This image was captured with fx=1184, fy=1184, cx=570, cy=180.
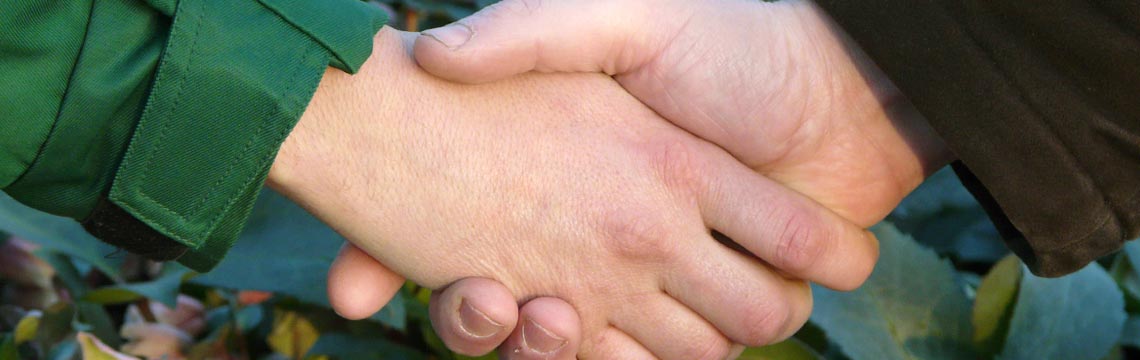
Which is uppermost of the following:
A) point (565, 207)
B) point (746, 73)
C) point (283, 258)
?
point (746, 73)

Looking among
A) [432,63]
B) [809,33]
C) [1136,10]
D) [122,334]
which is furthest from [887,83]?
[122,334]

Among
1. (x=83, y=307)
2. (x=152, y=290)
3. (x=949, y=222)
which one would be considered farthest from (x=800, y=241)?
(x=83, y=307)

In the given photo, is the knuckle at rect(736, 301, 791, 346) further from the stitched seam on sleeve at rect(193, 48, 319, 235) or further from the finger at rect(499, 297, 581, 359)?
→ the stitched seam on sleeve at rect(193, 48, 319, 235)

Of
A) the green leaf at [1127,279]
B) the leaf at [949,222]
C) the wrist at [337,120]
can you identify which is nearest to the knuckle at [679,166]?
the wrist at [337,120]

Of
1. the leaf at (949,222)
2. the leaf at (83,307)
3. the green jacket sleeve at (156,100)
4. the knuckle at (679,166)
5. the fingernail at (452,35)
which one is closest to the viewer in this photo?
the green jacket sleeve at (156,100)

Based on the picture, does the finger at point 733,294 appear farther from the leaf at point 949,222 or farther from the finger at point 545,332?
the leaf at point 949,222

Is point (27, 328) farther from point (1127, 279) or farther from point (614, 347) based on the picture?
point (1127, 279)

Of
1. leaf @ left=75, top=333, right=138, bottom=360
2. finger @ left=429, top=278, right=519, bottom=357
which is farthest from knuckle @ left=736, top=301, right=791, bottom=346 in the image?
leaf @ left=75, top=333, right=138, bottom=360
